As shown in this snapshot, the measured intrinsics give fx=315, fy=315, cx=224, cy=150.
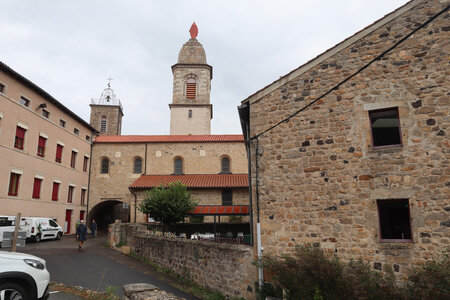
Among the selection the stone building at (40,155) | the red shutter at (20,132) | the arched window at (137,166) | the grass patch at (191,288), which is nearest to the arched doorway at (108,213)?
the stone building at (40,155)

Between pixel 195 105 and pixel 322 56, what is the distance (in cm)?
2675

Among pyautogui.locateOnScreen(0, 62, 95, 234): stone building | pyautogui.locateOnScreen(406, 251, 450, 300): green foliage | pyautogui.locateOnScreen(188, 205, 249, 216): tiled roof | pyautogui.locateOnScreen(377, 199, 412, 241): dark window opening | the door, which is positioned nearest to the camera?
pyautogui.locateOnScreen(406, 251, 450, 300): green foliage

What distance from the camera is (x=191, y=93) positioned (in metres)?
35.2

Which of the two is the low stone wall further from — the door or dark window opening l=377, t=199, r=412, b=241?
the door

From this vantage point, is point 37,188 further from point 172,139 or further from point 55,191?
point 172,139

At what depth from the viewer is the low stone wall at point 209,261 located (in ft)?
27.2

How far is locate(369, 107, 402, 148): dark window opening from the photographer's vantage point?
7.82 m

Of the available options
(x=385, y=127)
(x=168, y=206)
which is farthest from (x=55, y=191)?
(x=385, y=127)

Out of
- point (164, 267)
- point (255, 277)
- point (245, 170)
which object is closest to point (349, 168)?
point (255, 277)

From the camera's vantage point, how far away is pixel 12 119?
1834 centimetres

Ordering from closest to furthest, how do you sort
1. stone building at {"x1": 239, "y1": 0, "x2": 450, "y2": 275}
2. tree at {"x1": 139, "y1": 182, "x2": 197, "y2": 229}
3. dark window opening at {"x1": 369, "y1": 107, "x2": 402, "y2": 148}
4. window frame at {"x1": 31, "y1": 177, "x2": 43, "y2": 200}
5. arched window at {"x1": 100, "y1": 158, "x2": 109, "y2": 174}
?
stone building at {"x1": 239, "y1": 0, "x2": 450, "y2": 275} < dark window opening at {"x1": 369, "y1": 107, "x2": 402, "y2": 148} < tree at {"x1": 139, "y1": 182, "x2": 197, "y2": 229} < window frame at {"x1": 31, "y1": 177, "x2": 43, "y2": 200} < arched window at {"x1": 100, "y1": 158, "x2": 109, "y2": 174}

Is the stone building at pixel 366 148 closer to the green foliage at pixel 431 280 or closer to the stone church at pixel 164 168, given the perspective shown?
the green foliage at pixel 431 280

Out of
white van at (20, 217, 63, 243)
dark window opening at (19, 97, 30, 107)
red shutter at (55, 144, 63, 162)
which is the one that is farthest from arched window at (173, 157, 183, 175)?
dark window opening at (19, 97, 30, 107)

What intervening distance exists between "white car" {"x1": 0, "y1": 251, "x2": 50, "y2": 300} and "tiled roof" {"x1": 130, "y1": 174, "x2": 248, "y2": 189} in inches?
655
